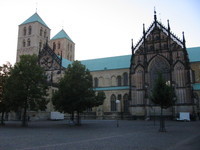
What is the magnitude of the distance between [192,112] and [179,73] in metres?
10.00

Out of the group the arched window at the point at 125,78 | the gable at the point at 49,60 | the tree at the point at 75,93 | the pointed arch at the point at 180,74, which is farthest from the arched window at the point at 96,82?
the tree at the point at 75,93

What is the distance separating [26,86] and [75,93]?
8381 mm

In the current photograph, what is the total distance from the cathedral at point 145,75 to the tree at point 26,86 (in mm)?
9002

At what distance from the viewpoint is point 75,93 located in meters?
33.2

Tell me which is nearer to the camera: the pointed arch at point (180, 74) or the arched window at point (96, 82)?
the pointed arch at point (180, 74)

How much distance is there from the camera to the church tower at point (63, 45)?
8831cm

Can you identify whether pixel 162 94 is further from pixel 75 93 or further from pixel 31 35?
pixel 31 35

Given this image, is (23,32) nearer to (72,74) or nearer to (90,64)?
(90,64)

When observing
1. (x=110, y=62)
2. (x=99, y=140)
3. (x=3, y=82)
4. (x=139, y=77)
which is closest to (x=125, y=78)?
(x=110, y=62)

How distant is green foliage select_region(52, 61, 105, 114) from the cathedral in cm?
974

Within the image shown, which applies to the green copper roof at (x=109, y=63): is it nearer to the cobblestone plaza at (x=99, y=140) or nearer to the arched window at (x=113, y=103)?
the arched window at (x=113, y=103)

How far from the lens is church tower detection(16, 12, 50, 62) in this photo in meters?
74.9

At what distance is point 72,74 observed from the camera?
34.5 metres

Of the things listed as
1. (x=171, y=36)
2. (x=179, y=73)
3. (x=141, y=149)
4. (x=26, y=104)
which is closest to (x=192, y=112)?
(x=179, y=73)
